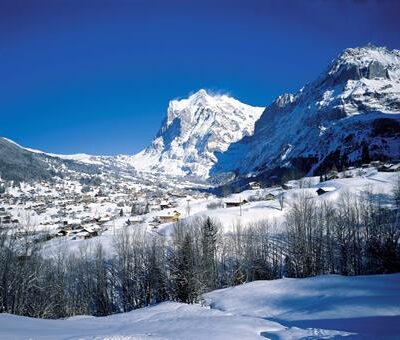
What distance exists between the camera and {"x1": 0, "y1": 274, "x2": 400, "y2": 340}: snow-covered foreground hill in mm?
24203

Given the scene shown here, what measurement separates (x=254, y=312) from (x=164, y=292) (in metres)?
24.8

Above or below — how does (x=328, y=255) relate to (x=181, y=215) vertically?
below

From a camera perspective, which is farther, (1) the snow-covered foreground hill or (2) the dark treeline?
(2) the dark treeline

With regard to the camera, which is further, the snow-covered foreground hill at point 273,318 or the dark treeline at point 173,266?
the dark treeline at point 173,266

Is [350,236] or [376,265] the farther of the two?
[350,236]

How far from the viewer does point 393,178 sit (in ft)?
390

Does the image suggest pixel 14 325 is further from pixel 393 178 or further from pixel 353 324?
pixel 393 178

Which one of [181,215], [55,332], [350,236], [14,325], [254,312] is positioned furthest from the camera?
[181,215]

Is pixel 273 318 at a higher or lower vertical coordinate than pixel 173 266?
lower

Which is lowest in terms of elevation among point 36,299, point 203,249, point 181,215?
point 36,299

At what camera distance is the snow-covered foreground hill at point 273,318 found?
24203 millimetres

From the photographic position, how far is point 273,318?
32562 mm

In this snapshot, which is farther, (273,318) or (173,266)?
(173,266)

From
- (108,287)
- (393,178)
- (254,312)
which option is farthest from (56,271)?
(393,178)
